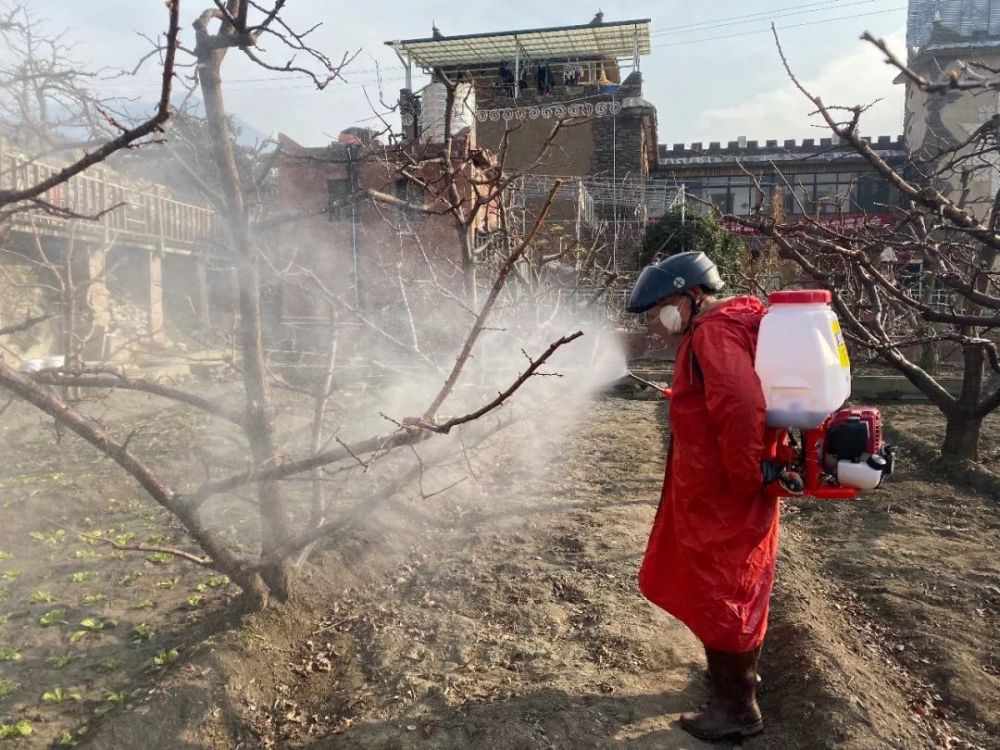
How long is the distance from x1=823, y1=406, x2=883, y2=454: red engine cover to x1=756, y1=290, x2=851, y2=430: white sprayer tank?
45 millimetres

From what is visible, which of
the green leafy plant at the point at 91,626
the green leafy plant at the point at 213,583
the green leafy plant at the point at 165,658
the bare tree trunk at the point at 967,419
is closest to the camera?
the green leafy plant at the point at 165,658

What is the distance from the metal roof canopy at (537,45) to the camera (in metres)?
24.0

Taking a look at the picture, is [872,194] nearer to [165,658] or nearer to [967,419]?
[967,419]

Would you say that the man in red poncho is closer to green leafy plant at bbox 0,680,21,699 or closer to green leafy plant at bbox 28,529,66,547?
green leafy plant at bbox 0,680,21,699

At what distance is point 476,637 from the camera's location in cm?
400

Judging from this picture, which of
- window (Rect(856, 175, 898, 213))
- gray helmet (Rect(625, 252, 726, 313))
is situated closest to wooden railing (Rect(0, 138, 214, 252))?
gray helmet (Rect(625, 252, 726, 313))

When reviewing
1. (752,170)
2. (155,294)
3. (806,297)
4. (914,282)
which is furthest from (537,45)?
(806,297)

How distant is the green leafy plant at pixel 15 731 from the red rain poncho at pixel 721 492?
9.51 ft

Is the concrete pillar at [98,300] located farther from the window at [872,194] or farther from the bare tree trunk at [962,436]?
the window at [872,194]

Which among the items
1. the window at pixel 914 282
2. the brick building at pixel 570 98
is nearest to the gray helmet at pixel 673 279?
the window at pixel 914 282

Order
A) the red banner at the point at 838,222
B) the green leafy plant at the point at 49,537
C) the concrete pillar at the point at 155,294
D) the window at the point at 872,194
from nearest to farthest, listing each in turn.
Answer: the red banner at the point at 838,222 < the green leafy plant at the point at 49,537 < the concrete pillar at the point at 155,294 < the window at the point at 872,194

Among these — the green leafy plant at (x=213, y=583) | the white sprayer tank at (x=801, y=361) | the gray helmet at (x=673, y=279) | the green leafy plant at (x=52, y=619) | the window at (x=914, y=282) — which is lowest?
the green leafy plant at (x=52, y=619)

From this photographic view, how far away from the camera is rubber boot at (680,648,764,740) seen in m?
3.05

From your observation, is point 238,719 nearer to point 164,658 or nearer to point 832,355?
point 164,658
